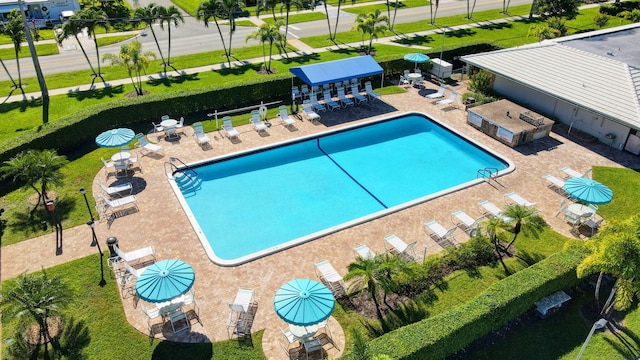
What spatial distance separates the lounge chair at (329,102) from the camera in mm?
30016

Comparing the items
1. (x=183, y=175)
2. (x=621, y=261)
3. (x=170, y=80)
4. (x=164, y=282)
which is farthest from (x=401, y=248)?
(x=170, y=80)

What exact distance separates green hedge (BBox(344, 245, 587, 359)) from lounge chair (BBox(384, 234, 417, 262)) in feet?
11.4

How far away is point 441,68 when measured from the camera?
33625 mm

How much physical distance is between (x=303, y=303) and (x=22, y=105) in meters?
28.0

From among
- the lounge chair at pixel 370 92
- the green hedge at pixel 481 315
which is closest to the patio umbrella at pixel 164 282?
the green hedge at pixel 481 315

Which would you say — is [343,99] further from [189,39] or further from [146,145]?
[189,39]

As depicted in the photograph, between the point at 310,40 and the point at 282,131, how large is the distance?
65.7ft

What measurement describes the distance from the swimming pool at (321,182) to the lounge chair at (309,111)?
1960 mm

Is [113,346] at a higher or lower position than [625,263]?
lower

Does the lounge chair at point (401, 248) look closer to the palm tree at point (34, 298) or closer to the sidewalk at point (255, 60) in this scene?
the palm tree at point (34, 298)

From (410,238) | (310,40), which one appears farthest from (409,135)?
(310,40)

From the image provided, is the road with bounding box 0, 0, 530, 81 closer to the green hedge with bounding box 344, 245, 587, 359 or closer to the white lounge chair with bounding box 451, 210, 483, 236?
the white lounge chair with bounding box 451, 210, 483, 236

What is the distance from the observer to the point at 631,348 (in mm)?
14305

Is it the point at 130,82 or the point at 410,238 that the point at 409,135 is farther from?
the point at 130,82
